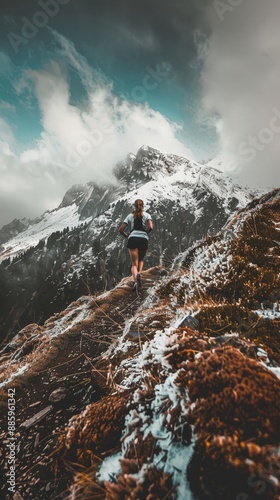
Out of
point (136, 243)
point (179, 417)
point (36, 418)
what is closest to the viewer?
point (179, 417)

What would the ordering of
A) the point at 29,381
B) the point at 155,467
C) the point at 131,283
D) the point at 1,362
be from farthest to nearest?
the point at 131,283 → the point at 1,362 → the point at 29,381 → the point at 155,467

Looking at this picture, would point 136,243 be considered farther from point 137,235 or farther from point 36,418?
point 36,418

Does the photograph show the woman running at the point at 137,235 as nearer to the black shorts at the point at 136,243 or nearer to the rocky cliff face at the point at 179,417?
the black shorts at the point at 136,243

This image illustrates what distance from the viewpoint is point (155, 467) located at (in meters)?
1.73

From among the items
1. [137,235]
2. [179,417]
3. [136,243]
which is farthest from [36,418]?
[137,235]

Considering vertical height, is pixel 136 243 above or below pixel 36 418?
above

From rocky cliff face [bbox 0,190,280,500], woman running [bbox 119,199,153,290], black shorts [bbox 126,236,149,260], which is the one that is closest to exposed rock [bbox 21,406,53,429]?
rocky cliff face [bbox 0,190,280,500]

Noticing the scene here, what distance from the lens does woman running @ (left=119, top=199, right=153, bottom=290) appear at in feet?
30.7

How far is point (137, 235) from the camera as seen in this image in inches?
369

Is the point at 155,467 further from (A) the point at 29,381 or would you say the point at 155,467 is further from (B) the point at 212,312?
(A) the point at 29,381

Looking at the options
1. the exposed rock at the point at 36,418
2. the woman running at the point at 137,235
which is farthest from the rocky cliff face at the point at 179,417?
the woman running at the point at 137,235

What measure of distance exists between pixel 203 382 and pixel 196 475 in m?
0.61

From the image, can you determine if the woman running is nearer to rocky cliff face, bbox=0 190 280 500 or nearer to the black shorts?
the black shorts

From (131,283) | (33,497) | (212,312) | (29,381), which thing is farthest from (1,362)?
(212,312)
